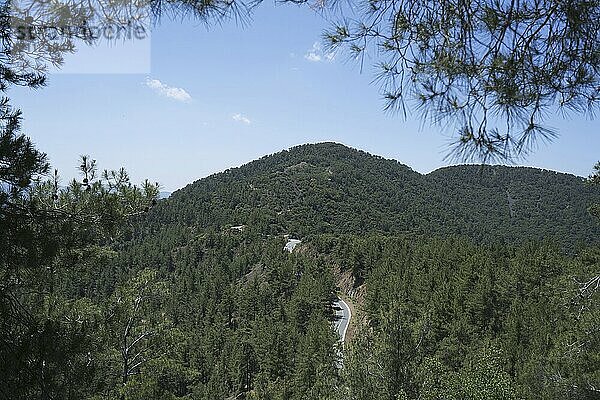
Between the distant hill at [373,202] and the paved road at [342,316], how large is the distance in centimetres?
2593

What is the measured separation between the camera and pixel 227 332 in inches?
1188

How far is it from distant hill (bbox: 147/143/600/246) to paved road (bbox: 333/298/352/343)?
25.9 metres

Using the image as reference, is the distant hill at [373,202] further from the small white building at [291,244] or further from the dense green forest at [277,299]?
the small white building at [291,244]

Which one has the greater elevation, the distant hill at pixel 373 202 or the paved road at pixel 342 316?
the distant hill at pixel 373 202

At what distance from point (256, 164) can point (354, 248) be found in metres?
72.6

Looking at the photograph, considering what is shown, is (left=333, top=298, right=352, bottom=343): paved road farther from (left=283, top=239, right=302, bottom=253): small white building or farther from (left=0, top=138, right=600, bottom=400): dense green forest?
(left=283, top=239, right=302, bottom=253): small white building

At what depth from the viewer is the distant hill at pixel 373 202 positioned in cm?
6919

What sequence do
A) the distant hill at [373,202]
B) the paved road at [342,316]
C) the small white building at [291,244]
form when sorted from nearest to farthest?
the paved road at [342,316] < the small white building at [291,244] < the distant hill at [373,202]

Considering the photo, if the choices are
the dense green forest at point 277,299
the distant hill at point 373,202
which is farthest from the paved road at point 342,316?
the distant hill at point 373,202

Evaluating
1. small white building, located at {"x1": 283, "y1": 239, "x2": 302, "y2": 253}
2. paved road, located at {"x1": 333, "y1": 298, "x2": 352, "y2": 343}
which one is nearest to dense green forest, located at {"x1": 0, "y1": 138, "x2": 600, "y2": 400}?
paved road, located at {"x1": 333, "y1": 298, "x2": 352, "y2": 343}

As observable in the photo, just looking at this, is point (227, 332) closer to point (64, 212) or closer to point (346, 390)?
point (346, 390)

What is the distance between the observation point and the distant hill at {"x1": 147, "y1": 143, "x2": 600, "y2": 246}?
227ft

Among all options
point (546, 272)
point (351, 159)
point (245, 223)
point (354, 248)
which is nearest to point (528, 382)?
point (546, 272)

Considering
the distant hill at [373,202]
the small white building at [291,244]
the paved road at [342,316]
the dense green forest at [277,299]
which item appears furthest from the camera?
the distant hill at [373,202]
